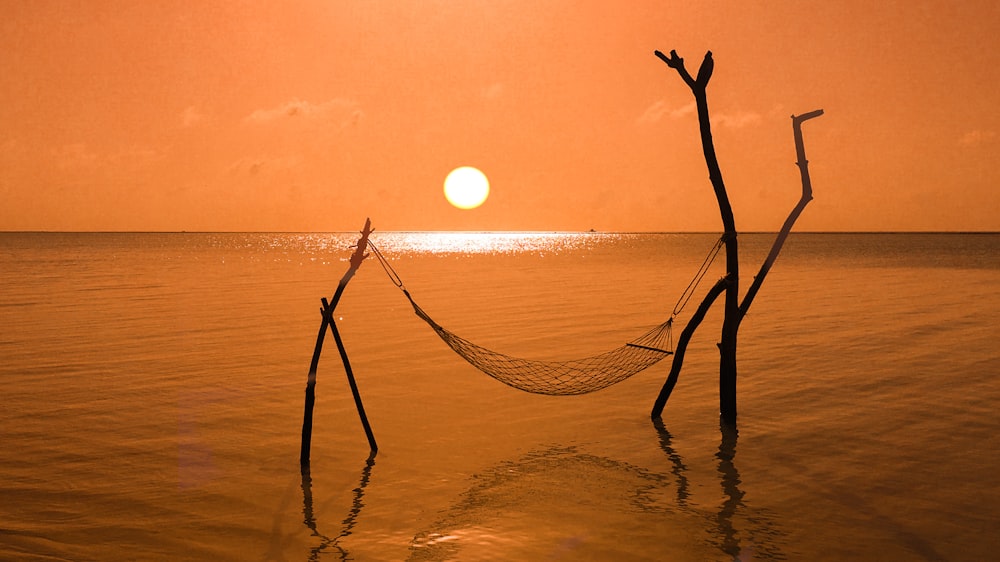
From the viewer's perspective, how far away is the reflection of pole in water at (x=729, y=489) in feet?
25.9

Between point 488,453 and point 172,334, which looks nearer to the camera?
point 488,453

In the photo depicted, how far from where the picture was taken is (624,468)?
409 inches

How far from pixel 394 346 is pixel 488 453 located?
10064 mm

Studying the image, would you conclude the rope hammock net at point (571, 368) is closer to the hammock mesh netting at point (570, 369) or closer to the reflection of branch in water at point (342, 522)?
the hammock mesh netting at point (570, 369)

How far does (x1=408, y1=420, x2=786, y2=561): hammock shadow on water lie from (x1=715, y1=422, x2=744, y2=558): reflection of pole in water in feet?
0.04

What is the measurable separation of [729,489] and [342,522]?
4564 mm

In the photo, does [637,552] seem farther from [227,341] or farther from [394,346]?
[227,341]

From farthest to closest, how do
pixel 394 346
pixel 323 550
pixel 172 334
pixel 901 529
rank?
pixel 172 334
pixel 394 346
pixel 901 529
pixel 323 550

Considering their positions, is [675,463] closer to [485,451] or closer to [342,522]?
[485,451]

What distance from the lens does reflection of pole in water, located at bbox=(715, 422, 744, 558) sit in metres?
7.89

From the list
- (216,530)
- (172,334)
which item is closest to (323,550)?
(216,530)

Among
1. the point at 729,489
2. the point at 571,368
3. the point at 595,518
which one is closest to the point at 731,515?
the point at 729,489

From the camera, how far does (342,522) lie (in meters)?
8.40

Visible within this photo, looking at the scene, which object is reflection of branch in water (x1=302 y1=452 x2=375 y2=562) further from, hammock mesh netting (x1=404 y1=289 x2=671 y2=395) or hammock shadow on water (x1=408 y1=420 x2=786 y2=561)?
hammock mesh netting (x1=404 y1=289 x2=671 y2=395)
